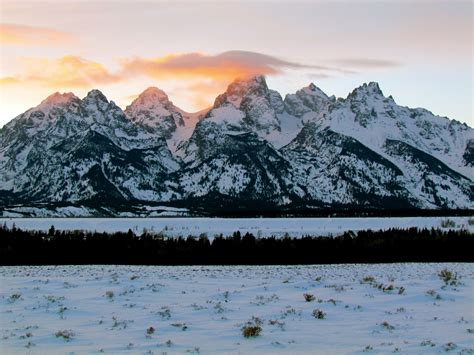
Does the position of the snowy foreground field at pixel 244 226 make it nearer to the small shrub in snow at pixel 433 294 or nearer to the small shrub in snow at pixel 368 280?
the small shrub in snow at pixel 368 280

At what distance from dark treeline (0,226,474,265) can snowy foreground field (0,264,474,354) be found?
49.4ft

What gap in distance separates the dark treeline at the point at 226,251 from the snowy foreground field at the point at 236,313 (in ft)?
49.4

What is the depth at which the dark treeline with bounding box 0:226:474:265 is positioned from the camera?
51.6 m

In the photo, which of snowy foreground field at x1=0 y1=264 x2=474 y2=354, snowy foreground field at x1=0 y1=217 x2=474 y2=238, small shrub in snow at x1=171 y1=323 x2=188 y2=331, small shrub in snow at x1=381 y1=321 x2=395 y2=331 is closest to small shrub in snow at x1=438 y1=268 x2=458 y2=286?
snowy foreground field at x1=0 y1=264 x2=474 y2=354

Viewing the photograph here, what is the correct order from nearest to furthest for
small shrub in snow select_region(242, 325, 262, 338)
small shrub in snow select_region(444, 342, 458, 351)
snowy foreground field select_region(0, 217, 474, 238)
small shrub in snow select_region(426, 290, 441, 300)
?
small shrub in snow select_region(444, 342, 458, 351), small shrub in snow select_region(242, 325, 262, 338), small shrub in snow select_region(426, 290, 441, 300), snowy foreground field select_region(0, 217, 474, 238)

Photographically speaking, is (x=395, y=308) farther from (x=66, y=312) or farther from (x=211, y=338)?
(x=66, y=312)

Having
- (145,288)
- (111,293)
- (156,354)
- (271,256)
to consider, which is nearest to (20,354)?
(156,354)

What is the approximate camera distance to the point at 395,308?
2528 cm

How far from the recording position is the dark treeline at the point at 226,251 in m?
51.6

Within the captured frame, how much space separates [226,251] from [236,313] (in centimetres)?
2910

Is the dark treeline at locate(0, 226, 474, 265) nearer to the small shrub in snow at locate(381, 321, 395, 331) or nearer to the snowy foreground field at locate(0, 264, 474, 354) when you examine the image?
the snowy foreground field at locate(0, 264, 474, 354)

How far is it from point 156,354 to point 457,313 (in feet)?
36.6

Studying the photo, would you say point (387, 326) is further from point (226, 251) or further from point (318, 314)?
point (226, 251)

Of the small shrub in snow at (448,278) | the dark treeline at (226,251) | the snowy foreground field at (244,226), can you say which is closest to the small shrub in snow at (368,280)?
Answer: the small shrub in snow at (448,278)
